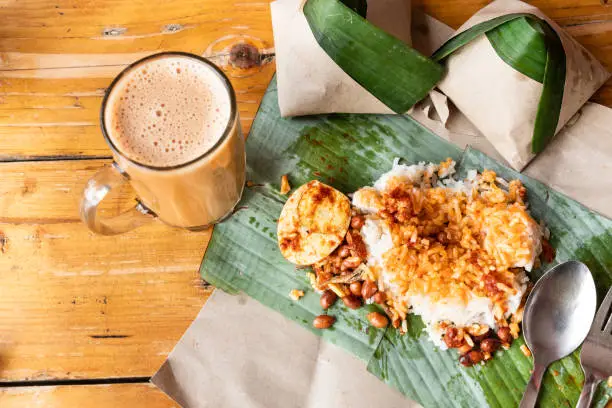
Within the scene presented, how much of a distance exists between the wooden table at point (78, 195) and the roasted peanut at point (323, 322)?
0.27m

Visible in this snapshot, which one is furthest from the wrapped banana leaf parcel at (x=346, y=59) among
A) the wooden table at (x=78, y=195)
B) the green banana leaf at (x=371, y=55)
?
the wooden table at (x=78, y=195)

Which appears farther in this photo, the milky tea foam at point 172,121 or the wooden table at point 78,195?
the wooden table at point 78,195

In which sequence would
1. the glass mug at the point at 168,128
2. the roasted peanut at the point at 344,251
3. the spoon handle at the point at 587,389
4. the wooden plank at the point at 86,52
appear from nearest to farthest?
the glass mug at the point at 168,128
the spoon handle at the point at 587,389
the roasted peanut at the point at 344,251
the wooden plank at the point at 86,52

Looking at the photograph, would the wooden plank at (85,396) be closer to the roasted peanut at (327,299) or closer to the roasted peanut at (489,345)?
the roasted peanut at (327,299)

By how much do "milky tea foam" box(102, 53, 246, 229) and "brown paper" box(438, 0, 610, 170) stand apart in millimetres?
584

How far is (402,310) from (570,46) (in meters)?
0.75

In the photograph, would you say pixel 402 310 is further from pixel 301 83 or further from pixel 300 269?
pixel 301 83

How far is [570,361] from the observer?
58.0 inches

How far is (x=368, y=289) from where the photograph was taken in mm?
1509

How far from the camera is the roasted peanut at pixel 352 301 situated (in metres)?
1.51

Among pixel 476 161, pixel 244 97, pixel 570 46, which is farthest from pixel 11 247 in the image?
pixel 570 46

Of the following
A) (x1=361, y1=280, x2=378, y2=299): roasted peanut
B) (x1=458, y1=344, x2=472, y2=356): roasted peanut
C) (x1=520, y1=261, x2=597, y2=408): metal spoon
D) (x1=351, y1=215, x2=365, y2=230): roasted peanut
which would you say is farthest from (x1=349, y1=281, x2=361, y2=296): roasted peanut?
(x1=520, y1=261, x2=597, y2=408): metal spoon

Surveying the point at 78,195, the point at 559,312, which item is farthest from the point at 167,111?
the point at 559,312

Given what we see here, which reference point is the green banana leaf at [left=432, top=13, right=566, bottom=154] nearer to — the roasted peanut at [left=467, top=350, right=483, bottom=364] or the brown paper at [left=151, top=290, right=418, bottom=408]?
the roasted peanut at [left=467, top=350, right=483, bottom=364]
